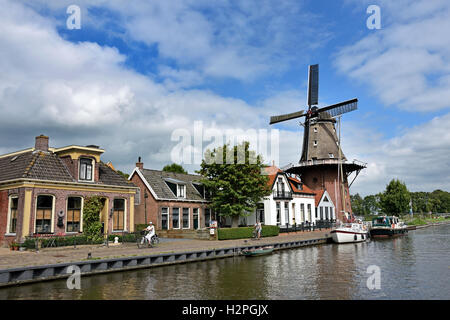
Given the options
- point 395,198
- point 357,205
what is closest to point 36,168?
point 395,198

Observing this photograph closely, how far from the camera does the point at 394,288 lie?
15.0 metres

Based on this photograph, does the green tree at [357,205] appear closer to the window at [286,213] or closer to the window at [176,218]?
the window at [286,213]

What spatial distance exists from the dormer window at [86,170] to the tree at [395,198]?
58.9 meters

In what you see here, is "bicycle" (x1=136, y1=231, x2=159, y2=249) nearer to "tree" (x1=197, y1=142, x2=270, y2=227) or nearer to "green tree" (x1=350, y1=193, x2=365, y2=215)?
"tree" (x1=197, y1=142, x2=270, y2=227)

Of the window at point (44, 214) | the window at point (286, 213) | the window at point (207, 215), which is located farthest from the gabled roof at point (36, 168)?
the window at point (286, 213)

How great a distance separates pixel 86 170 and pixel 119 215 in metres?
4.51

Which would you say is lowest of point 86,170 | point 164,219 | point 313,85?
point 164,219

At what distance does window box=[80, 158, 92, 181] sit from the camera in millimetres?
27141

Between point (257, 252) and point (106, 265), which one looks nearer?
point (106, 265)

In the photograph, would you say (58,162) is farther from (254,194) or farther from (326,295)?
(326,295)

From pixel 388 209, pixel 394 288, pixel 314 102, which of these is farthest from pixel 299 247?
pixel 388 209

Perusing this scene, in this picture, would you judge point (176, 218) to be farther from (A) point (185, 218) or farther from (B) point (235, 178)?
(B) point (235, 178)

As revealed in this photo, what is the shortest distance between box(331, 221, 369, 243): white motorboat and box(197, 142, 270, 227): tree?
25.9ft

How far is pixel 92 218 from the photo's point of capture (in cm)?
2644
